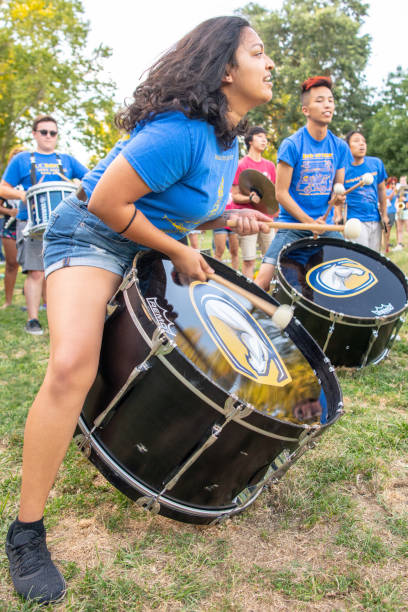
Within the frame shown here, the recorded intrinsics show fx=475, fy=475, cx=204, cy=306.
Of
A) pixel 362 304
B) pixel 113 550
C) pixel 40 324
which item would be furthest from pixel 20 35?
pixel 113 550

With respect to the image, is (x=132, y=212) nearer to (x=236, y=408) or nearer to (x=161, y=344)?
(x=161, y=344)

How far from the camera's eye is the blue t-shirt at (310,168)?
4145mm

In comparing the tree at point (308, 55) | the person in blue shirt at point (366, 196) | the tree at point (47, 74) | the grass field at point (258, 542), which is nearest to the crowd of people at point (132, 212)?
the grass field at point (258, 542)

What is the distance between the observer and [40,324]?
5297 millimetres

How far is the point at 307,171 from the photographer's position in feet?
13.8

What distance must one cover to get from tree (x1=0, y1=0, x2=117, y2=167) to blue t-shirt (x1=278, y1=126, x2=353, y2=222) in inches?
633

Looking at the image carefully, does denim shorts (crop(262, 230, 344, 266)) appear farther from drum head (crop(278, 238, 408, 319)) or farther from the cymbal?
the cymbal

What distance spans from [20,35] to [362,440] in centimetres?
2042

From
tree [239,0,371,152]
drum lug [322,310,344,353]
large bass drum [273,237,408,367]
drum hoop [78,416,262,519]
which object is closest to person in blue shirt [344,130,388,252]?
large bass drum [273,237,408,367]

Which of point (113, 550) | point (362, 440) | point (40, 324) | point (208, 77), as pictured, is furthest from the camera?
point (40, 324)

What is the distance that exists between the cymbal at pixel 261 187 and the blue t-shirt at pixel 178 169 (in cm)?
155

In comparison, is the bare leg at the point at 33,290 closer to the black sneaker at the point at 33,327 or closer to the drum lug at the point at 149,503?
the black sneaker at the point at 33,327

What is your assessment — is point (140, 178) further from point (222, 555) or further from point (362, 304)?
point (362, 304)

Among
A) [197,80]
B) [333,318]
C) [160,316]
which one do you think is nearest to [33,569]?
[160,316]
